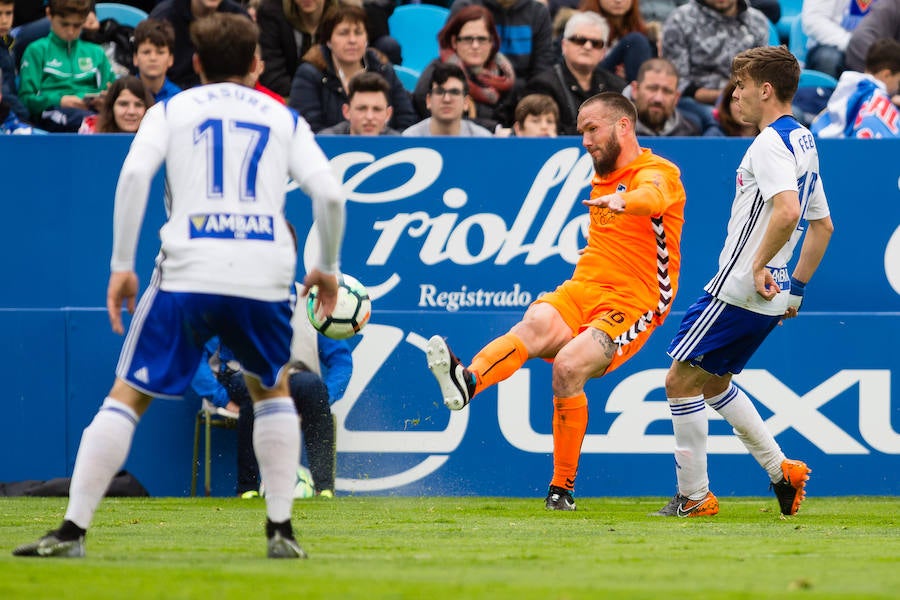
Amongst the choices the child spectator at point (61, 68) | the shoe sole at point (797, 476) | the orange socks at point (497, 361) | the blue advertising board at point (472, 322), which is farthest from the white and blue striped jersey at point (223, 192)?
the child spectator at point (61, 68)

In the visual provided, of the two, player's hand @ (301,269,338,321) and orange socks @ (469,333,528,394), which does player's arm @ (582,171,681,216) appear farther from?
player's hand @ (301,269,338,321)

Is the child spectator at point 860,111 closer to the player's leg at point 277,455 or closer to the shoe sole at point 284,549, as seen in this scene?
the player's leg at point 277,455

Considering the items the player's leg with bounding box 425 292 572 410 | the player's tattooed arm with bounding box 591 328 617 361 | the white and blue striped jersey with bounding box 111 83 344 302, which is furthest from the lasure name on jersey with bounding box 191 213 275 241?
the player's tattooed arm with bounding box 591 328 617 361

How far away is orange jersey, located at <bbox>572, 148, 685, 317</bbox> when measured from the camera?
328 inches

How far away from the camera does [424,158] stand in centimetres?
1029

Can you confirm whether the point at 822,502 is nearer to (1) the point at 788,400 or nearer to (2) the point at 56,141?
(1) the point at 788,400

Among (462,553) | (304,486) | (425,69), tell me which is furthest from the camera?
(425,69)

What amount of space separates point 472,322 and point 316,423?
1296 millimetres

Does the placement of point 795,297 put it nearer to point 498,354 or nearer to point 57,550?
point 498,354

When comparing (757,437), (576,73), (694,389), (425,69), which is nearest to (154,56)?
(425,69)

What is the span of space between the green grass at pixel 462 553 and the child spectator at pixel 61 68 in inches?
146

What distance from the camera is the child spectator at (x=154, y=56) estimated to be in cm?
1108

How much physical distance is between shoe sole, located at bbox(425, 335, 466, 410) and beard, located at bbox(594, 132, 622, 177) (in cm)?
150

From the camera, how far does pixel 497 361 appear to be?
319 inches
